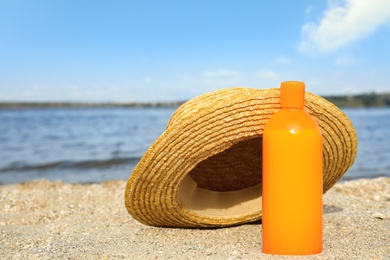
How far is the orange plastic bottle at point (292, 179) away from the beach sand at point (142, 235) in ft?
0.41

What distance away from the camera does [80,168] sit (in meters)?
8.98

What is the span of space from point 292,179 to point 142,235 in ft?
4.40

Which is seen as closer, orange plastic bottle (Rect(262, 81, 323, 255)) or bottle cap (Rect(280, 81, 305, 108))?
orange plastic bottle (Rect(262, 81, 323, 255))

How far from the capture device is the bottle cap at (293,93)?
243 cm

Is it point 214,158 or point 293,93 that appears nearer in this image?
point 293,93

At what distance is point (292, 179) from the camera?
Answer: 7.64ft

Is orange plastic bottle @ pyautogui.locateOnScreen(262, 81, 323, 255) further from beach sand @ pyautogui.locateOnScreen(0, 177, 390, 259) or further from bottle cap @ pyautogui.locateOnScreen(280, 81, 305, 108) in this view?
beach sand @ pyautogui.locateOnScreen(0, 177, 390, 259)

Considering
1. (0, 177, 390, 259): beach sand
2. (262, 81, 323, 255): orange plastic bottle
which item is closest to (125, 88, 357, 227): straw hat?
(0, 177, 390, 259): beach sand

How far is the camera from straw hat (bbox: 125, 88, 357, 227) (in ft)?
8.75

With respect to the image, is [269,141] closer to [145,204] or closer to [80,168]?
[145,204]

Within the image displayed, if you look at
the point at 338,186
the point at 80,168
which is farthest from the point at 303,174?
the point at 80,168

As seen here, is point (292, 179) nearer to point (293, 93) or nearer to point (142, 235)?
point (293, 93)

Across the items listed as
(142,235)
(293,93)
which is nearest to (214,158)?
(142,235)

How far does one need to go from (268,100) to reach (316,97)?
37cm
